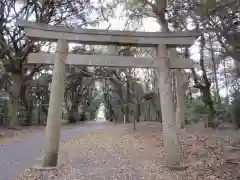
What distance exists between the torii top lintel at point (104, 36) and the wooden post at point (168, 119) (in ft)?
1.06

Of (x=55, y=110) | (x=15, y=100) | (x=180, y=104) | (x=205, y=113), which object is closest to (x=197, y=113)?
(x=205, y=113)

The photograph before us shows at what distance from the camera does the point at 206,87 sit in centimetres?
1418

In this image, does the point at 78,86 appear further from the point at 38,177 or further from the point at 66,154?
the point at 38,177

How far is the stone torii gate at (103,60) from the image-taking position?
7223 mm

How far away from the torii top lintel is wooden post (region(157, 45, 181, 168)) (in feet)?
1.06

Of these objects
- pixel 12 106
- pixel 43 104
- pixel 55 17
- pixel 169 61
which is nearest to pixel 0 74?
pixel 12 106

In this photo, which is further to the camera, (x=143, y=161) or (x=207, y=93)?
(x=207, y=93)

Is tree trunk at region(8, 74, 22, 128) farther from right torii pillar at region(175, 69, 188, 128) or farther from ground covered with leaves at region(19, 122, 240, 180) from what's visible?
right torii pillar at region(175, 69, 188, 128)

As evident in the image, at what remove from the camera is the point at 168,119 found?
291 inches

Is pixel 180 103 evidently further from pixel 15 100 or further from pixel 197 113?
pixel 15 100

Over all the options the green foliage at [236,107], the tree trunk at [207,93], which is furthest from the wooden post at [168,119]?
the tree trunk at [207,93]

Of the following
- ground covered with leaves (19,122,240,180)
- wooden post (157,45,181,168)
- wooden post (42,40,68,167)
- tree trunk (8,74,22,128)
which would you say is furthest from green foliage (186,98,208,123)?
wooden post (42,40,68,167)

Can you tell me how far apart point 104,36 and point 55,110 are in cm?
236

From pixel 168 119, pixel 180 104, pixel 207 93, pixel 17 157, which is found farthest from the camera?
pixel 207 93
